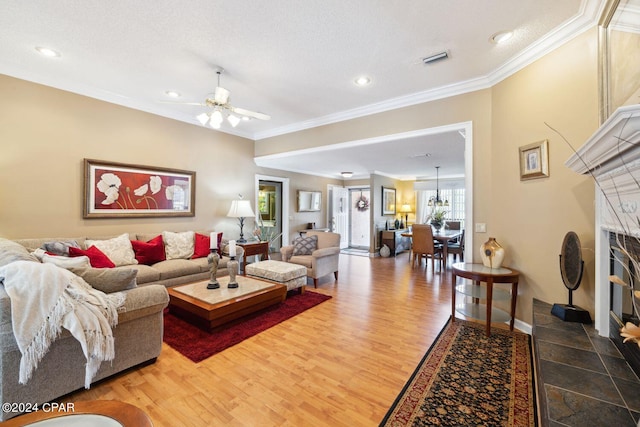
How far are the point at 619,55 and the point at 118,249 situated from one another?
5122mm

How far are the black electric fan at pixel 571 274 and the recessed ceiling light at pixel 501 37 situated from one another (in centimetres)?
181

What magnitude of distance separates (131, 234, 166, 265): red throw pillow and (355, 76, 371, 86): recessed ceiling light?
3.59m

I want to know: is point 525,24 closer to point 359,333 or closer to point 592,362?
point 592,362

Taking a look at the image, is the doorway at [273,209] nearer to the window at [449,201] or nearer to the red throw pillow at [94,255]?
the red throw pillow at [94,255]

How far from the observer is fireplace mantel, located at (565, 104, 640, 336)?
1.13 metres

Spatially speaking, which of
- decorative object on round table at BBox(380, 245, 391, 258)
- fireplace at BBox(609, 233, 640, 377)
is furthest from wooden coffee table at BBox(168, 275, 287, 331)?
decorative object on round table at BBox(380, 245, 391, 258)

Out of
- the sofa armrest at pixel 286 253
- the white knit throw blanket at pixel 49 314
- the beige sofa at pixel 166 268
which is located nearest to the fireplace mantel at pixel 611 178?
the white knit throw blanket at pixel 49 314

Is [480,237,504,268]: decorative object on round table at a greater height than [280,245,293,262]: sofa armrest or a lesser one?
greater

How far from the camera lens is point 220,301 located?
110 inches

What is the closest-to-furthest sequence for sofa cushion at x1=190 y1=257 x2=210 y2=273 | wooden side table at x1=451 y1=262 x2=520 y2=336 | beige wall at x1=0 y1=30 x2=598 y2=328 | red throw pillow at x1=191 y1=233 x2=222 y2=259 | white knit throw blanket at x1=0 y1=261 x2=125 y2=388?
white knit throw blanket at x1=0 y1=261 x2=125 y2=388, beige wall at x1=0 y1=30 x2=598 y2=328, wooden side table at x1=451 y1=262 x2=520 y2=336, sofa cushion at x1=190 y1=257 x2=210 y2=273, red throw pillow at x1=191 y1=233 x2=222 y2=259

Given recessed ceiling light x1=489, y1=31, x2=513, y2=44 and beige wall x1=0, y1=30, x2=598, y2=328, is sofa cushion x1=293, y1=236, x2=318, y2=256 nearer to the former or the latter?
beige wall x1=0, y1=30, x2=598, y2=328

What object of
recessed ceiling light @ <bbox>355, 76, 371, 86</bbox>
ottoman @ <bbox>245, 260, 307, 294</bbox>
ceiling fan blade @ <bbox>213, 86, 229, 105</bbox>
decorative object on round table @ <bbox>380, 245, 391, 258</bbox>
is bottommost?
decorative object on round table @ <bbox>380, 245, 391, 258</bbox>

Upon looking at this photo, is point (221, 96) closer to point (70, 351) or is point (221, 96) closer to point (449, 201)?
point (70, 351)

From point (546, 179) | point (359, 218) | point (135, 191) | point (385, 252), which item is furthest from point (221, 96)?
point (359, 218)
